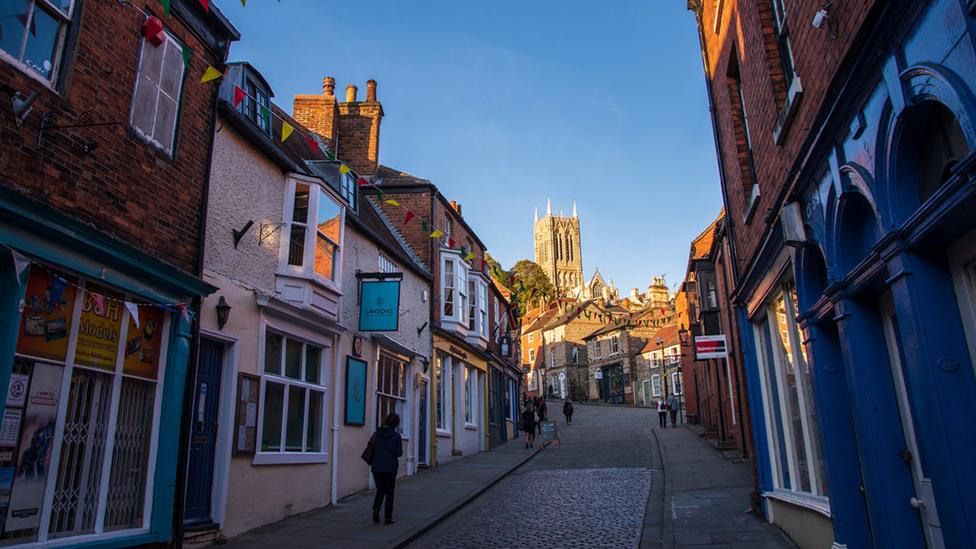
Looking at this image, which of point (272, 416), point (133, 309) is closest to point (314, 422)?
point (272, 416)

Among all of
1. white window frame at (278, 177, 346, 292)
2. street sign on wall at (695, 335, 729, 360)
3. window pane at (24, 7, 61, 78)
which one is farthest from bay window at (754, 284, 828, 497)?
window pane at (24, 7, 61, 78)

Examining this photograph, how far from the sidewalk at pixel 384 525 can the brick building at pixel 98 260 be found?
6.44ft

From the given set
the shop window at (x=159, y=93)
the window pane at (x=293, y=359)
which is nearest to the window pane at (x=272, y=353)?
the window pane at (x=293, y=359)

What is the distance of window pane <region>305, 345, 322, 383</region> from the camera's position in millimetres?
11508

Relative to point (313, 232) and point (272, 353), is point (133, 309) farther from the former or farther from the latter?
point (313, 232)

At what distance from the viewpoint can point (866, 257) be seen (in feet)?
16.0

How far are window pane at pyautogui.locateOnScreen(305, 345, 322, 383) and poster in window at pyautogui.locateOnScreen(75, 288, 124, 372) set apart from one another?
183 inches

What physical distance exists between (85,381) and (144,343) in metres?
0.87

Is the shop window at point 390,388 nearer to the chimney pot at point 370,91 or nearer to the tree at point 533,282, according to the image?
the chimney pot at point 370,91

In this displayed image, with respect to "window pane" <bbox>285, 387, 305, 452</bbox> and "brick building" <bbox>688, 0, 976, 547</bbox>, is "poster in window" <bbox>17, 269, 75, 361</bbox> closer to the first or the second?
"window pane" <bbox>285, 387, 305, 452</bbox>

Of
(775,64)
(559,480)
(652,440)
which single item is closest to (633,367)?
(652,440)

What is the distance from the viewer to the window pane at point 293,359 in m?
10.9

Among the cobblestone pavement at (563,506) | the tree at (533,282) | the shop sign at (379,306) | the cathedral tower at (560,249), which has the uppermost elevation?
the cathedral tower at (560,249)

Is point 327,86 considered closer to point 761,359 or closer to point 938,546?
point 761,359
